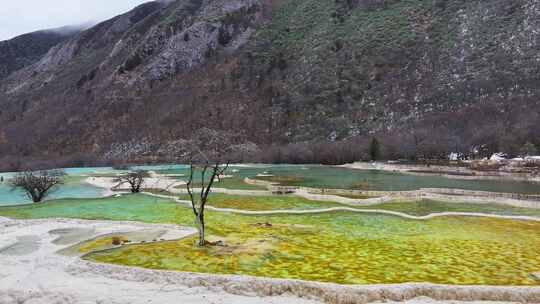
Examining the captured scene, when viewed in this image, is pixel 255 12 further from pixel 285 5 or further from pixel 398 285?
pixel 398 285

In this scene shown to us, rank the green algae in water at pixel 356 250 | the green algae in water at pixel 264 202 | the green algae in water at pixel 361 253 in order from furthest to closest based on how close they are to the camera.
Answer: the green algae in water at pixel 264 202
the green algae in water at pixel 356 250
the green algae in water at pixel 361 253

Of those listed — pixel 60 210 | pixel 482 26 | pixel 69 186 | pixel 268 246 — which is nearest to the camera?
pixel 268 246

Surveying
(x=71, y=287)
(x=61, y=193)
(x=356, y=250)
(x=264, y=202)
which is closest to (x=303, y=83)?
(x=61, y=193)

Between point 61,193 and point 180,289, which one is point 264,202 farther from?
point 61,193

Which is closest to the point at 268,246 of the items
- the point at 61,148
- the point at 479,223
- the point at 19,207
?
the point at 479,223

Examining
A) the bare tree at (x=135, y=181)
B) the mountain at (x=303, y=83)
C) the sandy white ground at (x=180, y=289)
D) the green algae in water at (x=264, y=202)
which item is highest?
the mountain at (x=303, y=83)

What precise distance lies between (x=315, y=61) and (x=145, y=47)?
74.1 m

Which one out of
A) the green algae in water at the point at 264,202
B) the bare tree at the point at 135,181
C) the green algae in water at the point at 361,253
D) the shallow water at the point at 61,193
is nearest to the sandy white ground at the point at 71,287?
the green algae in water at the point at 361,253

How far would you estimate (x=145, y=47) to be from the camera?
176250mm

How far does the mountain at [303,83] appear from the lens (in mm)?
100688

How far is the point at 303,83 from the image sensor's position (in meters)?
138

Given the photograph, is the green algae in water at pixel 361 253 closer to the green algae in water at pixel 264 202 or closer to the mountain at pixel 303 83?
the green algae in water at pixel 264 202

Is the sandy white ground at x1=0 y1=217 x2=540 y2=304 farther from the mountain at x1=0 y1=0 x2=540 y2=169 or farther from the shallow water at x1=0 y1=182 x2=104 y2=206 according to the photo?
the mountain at x1=0 y1=0 x2=540 y2=169

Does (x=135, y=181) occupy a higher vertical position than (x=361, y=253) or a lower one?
higher
